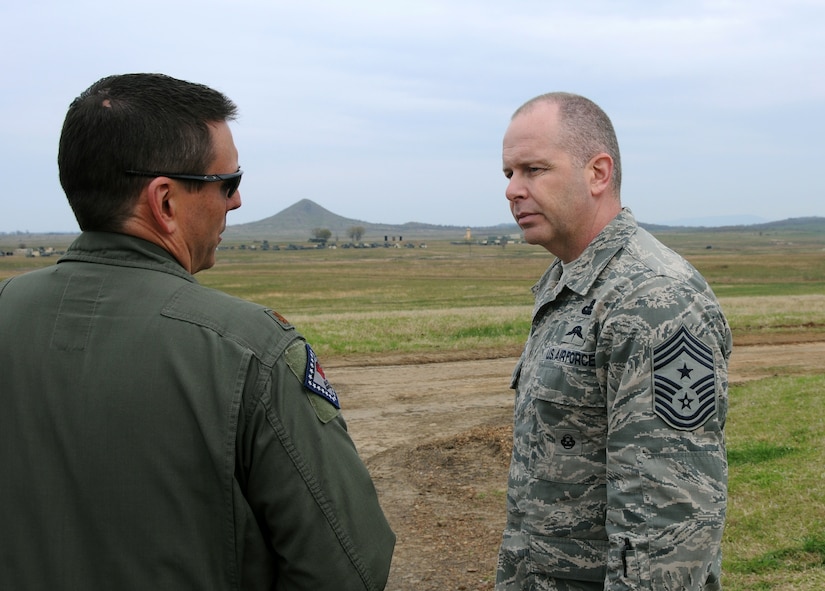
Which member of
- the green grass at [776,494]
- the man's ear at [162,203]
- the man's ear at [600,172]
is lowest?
the green grass at [776,494]

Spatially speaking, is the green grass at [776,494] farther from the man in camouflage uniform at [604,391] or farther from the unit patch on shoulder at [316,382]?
the unit patch on shoulder at [316,382]

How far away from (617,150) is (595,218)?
24 cm

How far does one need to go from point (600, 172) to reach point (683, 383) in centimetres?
81

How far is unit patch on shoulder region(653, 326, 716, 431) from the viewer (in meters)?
2.33

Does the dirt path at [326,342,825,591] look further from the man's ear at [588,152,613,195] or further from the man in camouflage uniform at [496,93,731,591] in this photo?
the man's ear at [588,152,613,195]

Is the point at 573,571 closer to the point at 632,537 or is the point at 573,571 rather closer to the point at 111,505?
the point at 632,537

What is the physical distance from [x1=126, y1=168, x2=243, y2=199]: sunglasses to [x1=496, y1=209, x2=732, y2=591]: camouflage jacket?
3.84 ft

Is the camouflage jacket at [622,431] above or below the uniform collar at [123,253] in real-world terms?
below

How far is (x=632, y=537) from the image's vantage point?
2316 mm

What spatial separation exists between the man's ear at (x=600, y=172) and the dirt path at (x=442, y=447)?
380 cm

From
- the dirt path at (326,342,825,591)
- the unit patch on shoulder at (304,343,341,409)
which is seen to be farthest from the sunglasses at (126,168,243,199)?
the dirt path at (326,342,825,591)

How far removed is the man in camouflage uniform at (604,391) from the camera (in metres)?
2.32

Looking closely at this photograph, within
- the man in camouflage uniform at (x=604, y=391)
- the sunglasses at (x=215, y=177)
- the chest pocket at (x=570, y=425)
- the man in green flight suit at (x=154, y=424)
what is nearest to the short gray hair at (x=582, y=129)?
the man in camouflage uniform at (x=604, y=391)

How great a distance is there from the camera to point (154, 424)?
168 cm
